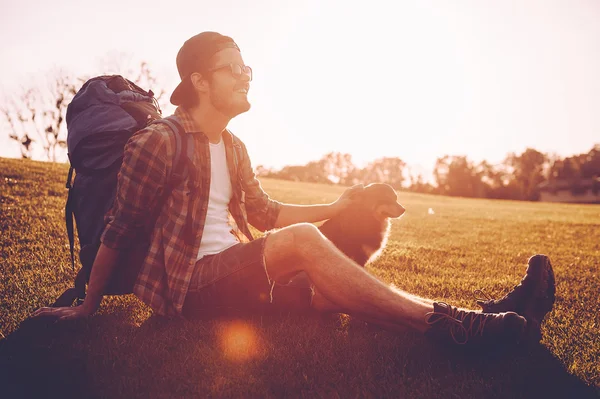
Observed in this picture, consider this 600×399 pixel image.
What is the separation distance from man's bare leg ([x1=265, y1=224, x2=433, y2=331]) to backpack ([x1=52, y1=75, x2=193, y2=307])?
95 centimetres

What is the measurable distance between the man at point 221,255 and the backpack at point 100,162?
101 millimetres

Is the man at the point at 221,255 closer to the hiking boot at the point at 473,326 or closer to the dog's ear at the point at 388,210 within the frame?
the hiking boot at the point at 473,326

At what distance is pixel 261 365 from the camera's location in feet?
7.99

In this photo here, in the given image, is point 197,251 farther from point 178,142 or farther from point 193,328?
point 178,142

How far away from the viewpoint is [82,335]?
9.22 feet

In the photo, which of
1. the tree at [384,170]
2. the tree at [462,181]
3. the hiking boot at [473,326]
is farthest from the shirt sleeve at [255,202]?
the tree at [384,170]

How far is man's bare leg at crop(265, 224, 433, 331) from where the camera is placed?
2525mm

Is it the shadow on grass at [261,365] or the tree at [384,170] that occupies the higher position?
the tree at [384,170]

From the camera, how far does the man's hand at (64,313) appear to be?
9.23ft

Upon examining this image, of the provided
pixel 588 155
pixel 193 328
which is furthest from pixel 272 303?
pixel 588 155

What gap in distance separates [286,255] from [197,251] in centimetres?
71

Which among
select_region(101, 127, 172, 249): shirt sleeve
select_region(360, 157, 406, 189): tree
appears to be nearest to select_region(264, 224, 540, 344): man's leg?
select_region(101, 127, 172, 249): shirt sleeve

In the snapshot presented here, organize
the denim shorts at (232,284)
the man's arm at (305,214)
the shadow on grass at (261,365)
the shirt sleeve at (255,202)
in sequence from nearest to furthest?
the shadow on grass at (261,365) < the denim shorts at (232,284) < the shirt sleeve at (255,202) < the man's arm at (305,214)

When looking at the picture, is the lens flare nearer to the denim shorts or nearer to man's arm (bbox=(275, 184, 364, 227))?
the denim shorts
